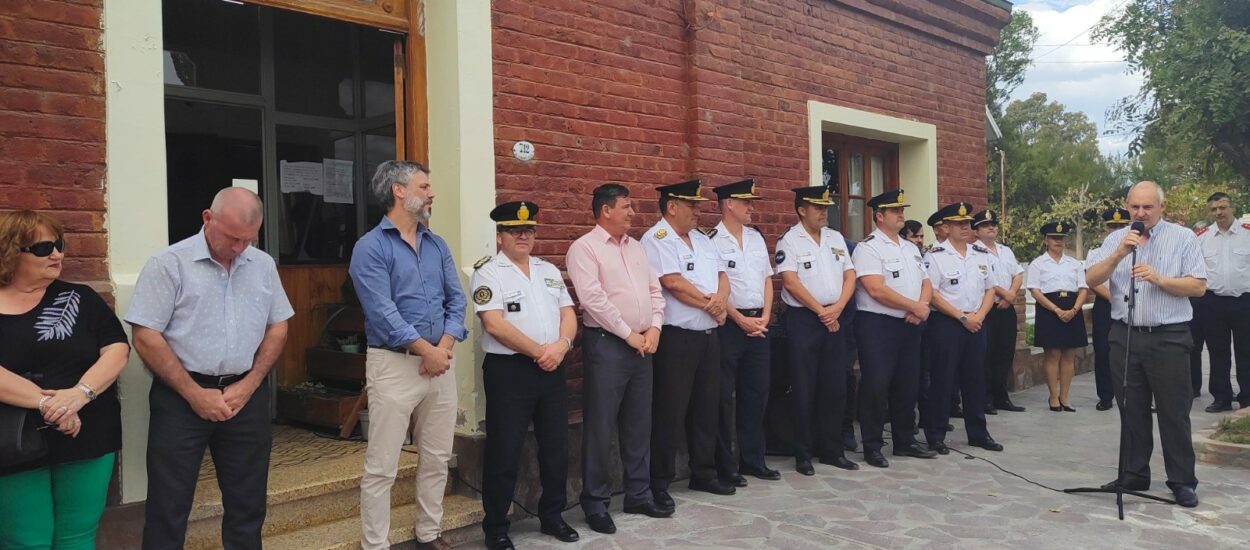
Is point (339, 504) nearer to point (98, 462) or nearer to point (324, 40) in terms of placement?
point (98, 462)

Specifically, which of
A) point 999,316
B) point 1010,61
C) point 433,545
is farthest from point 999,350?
point 1010,61

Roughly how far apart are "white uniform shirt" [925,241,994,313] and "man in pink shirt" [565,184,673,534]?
279 centimetres

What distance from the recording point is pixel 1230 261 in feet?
25.5

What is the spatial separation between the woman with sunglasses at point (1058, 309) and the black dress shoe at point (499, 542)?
5.95m

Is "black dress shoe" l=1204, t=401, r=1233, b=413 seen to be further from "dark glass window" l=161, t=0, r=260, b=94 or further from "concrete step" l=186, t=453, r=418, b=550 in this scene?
"dark glass window" l=161, t=0, r=260, b=94

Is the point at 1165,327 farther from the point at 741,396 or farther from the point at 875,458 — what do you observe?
the point at 741,396

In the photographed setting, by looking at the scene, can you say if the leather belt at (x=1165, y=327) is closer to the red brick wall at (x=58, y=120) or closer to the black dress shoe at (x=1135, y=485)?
the black dress shoe at (x=1135, y=485)

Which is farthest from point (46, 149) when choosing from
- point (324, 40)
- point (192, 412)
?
point (324, 40)

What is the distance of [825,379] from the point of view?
5.85 metres

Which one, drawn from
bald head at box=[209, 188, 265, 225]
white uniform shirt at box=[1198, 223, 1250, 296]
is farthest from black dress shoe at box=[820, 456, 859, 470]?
white uniform shirt at box=[1198, 223, 1250, 296]

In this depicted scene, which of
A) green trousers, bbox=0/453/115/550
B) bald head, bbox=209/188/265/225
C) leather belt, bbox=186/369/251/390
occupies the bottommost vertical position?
green trousers, bbox=0/453/115/550

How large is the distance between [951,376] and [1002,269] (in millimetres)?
1724

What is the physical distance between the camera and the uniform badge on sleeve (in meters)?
4.22

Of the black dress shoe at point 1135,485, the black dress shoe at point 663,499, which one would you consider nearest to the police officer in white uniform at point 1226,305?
the black dress shoe at point 1135,485
